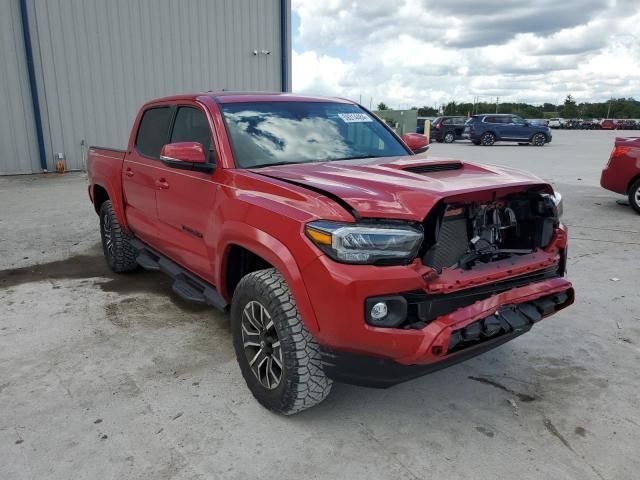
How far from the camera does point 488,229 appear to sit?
2760 millimetres

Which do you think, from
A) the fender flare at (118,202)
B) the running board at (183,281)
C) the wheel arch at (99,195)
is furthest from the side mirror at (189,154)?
the wheel arch at (99,195)

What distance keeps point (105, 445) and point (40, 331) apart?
5.70 feet

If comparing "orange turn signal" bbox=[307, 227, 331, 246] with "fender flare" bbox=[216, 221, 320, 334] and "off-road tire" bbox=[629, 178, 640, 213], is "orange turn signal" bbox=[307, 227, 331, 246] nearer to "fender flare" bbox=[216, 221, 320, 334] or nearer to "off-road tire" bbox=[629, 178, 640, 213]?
"fender flare" bbox=[216, 221, 320, 334]

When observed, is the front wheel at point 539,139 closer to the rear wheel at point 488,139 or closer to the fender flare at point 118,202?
the rear wheel at point 488,139

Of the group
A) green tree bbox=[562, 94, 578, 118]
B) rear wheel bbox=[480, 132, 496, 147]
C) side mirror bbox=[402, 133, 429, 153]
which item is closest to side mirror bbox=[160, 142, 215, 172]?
side mirror bbox=[402, 133, 429, 153]

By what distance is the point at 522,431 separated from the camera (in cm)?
269

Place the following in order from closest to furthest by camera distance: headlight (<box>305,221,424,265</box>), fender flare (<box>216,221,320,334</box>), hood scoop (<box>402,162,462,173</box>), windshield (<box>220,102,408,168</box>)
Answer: headlight (<box>305,221,424,265</box>)
fender flare (<box>216,221,320,334</box>)
hood scoop (<box>402,162,462,173</box>)
windshield (<box>220,102,408,168</box>)

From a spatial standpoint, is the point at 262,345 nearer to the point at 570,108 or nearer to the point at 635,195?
the point at 635,195

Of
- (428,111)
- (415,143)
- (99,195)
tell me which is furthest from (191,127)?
(428,111)

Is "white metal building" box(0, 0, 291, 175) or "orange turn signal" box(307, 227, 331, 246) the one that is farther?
"white metal building" box(0, 0, 291, 175)

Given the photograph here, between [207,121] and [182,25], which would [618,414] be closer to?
[207,121]

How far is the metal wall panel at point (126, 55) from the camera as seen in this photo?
42.5ft

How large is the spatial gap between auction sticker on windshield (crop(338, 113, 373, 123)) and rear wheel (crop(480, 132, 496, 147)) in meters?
24.0

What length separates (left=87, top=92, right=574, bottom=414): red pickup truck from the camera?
231cm
